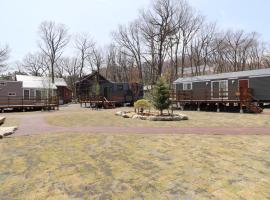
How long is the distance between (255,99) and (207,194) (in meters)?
20.1

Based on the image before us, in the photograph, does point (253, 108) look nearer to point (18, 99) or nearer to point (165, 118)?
point (165, 118)

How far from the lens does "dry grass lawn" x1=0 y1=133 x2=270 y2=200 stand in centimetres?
441

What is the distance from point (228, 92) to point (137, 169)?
18.8m

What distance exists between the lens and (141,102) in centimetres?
1827

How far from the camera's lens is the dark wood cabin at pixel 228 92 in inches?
803

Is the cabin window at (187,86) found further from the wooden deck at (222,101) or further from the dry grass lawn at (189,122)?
the dry grass lawn at (189,122)

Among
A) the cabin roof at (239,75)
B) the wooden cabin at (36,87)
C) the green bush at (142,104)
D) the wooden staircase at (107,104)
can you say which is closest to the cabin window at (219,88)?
the cabin roof at (239,75)

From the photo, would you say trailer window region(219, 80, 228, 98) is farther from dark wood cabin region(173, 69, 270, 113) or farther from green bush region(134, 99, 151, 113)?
green bush region(134, 99, 151, 113)

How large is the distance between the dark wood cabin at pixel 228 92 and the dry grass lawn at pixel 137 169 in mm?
12152

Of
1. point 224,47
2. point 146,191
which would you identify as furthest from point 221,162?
point 224,47

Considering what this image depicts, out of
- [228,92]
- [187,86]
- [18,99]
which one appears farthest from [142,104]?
[18,99]

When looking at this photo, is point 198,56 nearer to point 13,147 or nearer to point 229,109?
point 229,109

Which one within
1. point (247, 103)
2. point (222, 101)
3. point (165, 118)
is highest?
point (222, 101)

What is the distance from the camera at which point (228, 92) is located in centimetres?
2269
